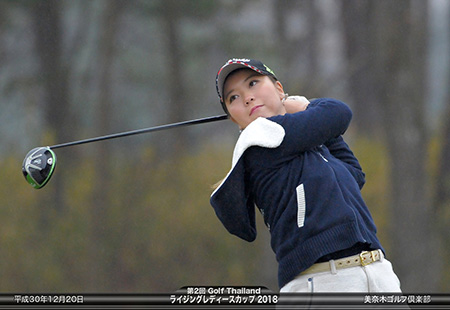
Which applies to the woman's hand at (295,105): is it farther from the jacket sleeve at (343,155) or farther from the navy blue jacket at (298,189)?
the jacket sleeve at (343,155)

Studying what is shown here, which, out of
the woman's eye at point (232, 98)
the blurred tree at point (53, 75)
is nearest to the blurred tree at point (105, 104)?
the blurred tree at point (53, 75)

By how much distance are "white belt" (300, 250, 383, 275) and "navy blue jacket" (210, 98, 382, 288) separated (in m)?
0.04

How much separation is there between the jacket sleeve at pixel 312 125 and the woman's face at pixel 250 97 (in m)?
0.11

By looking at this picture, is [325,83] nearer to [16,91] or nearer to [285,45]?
[285,45]

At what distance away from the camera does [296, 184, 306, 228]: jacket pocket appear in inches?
85.0

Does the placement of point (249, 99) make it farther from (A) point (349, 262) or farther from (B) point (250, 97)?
(A) point (349, 262)

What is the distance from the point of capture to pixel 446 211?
6.45 m

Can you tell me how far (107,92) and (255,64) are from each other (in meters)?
4.76

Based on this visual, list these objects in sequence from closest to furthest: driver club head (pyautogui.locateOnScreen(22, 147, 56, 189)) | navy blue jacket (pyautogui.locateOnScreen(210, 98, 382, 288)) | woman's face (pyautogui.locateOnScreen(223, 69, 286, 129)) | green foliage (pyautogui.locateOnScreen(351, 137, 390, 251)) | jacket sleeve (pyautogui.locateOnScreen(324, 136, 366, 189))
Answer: navy blue jacket (pyautogui.locateOnScreen(210, 98, 382, 288)), woman's face (pyautogui.locateOnScreen(223, 69, 286, 129)), jacket sleeve (pyautogui.locateOnScreen(324, 136, 366, 189)), driver club head (pyautogui.locateOnScreen(22, 147, 56, 189)), green foliage (pyautogui.locateOnScreen(351, 137, 390, 251))

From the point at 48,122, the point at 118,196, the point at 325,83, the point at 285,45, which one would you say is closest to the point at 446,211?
the point at 325,83

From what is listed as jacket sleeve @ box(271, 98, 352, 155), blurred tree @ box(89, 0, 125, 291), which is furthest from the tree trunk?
jacket sleeve @ box(271, 98, 352, 155)

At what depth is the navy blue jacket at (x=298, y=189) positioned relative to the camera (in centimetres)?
215

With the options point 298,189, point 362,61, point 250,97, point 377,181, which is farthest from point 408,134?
point 298,189

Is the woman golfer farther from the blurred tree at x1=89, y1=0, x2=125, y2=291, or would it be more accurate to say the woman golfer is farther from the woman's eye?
the blurred tree at x1=89, y1=0, x2=125, y2=291
